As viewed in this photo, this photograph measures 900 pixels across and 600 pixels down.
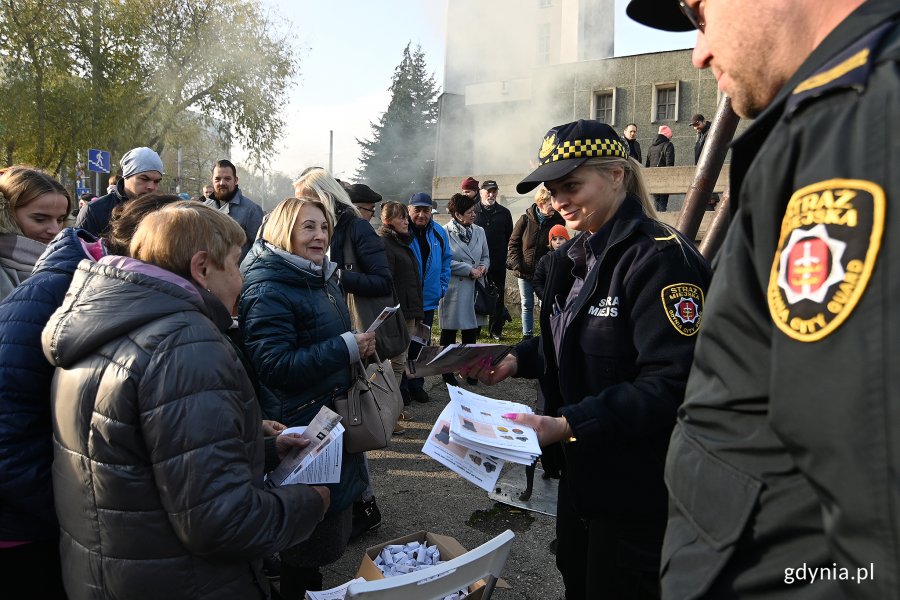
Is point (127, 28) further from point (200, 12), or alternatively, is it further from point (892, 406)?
point (892, 406)

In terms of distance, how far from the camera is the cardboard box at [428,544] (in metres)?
2.72

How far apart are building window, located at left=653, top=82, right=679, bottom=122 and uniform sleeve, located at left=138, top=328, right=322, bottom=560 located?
2634 cm

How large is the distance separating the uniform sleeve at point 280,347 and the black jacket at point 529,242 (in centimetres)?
551

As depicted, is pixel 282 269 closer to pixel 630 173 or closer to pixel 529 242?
pixel 630 173

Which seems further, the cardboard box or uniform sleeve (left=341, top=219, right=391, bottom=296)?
uniform sleeve (left=341, top=219, right=391, bottom=296)

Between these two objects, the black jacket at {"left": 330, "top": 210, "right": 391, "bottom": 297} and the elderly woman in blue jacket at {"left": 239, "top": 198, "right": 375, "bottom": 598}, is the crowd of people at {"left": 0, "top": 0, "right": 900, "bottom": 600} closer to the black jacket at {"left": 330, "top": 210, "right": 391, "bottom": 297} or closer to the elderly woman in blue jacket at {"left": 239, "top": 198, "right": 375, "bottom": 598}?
the elderly woman in blue jacket at {"left": 239, "top": 198, "right": 375, "bottom": 598}

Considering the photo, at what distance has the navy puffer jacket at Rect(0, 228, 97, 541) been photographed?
1.83 metres

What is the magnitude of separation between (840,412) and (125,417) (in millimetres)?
1554

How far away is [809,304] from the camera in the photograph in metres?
0.74

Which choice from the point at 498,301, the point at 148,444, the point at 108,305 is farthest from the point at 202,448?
the point at 498,301

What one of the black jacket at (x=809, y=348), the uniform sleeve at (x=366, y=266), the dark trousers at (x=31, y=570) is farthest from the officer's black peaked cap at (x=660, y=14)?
the uniform sleeve at (x=366, y=266)

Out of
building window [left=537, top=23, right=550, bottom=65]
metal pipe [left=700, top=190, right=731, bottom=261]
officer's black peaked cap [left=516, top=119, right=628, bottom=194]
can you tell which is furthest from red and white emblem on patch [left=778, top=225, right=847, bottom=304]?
building window [left=537, top=23, right=550, bottom=65]

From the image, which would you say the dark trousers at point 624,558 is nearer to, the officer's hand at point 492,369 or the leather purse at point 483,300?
the officer's hand at point 492,369

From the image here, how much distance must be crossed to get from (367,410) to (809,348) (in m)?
2.41
